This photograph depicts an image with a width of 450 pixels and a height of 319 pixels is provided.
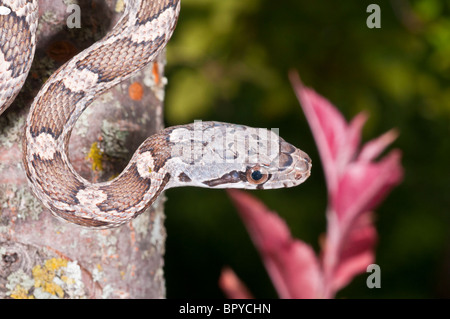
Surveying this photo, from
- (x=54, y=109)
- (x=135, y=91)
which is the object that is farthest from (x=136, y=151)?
(x=54, y=109)

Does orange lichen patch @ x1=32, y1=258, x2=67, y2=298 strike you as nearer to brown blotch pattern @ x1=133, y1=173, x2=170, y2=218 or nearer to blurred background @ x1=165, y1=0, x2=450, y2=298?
brown blotch pattern @ x1=133, y1=173, x2=170, y2=218

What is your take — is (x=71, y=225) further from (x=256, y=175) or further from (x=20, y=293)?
(x=256, y=175)

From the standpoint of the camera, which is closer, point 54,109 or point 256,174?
point 54,109

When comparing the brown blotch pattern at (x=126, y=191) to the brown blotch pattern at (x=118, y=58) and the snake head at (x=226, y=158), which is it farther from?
the brown blotch pattern at (x=118, y=58)

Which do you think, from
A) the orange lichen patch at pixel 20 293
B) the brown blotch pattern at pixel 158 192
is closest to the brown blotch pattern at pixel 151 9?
the brown blotch pattern at pixel 158 192

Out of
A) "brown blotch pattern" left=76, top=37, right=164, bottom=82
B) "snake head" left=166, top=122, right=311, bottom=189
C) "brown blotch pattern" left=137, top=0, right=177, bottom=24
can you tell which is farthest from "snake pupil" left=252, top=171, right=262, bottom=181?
"brown blotch pattern" left=137, top=0, right=177, bottom=24
